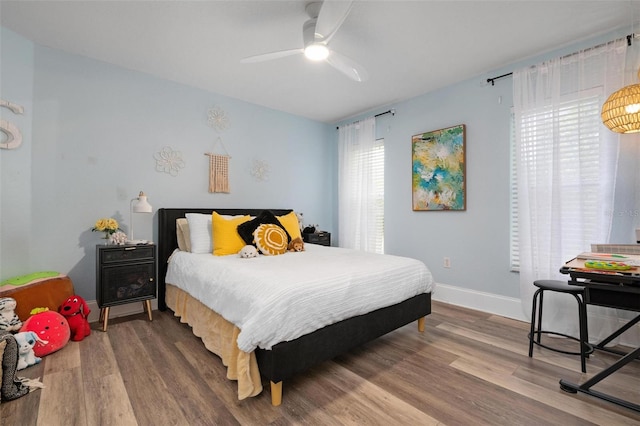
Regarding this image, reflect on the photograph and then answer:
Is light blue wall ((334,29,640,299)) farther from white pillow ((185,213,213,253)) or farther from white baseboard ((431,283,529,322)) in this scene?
white pillow ((185,213,213,253))

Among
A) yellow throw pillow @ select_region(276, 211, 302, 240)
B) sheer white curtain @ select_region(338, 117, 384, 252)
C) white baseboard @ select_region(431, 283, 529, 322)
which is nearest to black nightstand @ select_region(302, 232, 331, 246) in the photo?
sheer white curtain @ select_region(338, 117, 384, 252)

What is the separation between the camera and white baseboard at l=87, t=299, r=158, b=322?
2836 mm

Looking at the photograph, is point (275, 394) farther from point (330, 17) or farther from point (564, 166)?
point (564, 166)

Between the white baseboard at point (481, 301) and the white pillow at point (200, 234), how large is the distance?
2.51 m

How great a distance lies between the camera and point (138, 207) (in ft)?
9.34

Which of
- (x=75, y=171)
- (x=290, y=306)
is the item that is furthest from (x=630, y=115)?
(x=75, y=171)

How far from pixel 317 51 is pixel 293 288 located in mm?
1746

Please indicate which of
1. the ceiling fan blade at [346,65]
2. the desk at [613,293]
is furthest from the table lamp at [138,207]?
the desk at [613,293]

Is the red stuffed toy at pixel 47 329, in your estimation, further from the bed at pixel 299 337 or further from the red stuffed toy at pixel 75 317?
the bed at pixel 299 337

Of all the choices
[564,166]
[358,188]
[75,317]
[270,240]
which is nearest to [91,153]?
[75,317]

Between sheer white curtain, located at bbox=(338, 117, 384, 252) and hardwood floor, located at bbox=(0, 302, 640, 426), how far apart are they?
6.68 ft

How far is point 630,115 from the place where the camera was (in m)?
1.85

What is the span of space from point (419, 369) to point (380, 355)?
304mm

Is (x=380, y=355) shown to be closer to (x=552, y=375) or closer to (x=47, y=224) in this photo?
(x=552, y=375)
